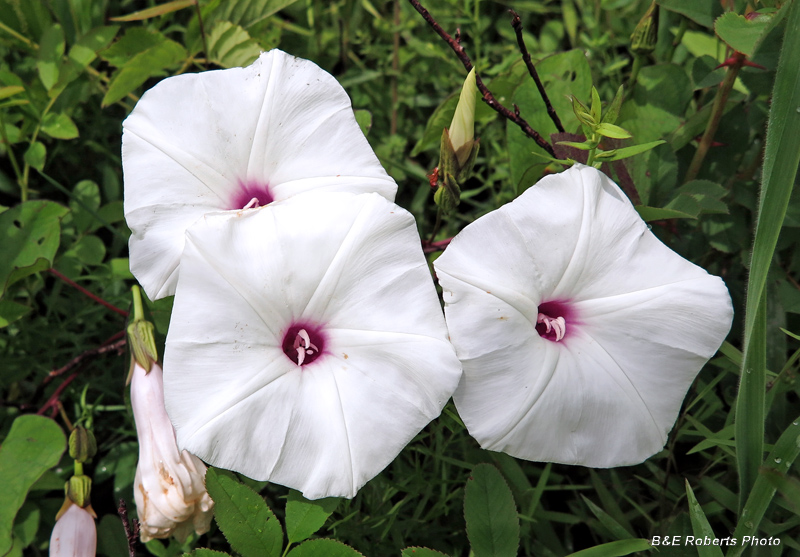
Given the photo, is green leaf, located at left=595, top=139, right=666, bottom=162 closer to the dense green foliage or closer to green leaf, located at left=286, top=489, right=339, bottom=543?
the dense green foliage

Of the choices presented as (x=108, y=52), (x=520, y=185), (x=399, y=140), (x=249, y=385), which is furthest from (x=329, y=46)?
(x=249, y=385)

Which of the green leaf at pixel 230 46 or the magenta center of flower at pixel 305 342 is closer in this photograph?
the magenta center of flower at pixel 305 342

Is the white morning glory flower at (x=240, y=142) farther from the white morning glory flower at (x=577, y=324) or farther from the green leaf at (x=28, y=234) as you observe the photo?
the green leaf at (x=28, y=234)

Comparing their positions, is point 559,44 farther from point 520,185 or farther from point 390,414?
point 390,414

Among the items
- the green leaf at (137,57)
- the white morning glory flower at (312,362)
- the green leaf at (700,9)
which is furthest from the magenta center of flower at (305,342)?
the green leaf at (700,9)

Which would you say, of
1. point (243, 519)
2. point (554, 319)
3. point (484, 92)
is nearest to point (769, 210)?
point (554, 319)

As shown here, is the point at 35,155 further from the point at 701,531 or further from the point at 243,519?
the point at 701,531
